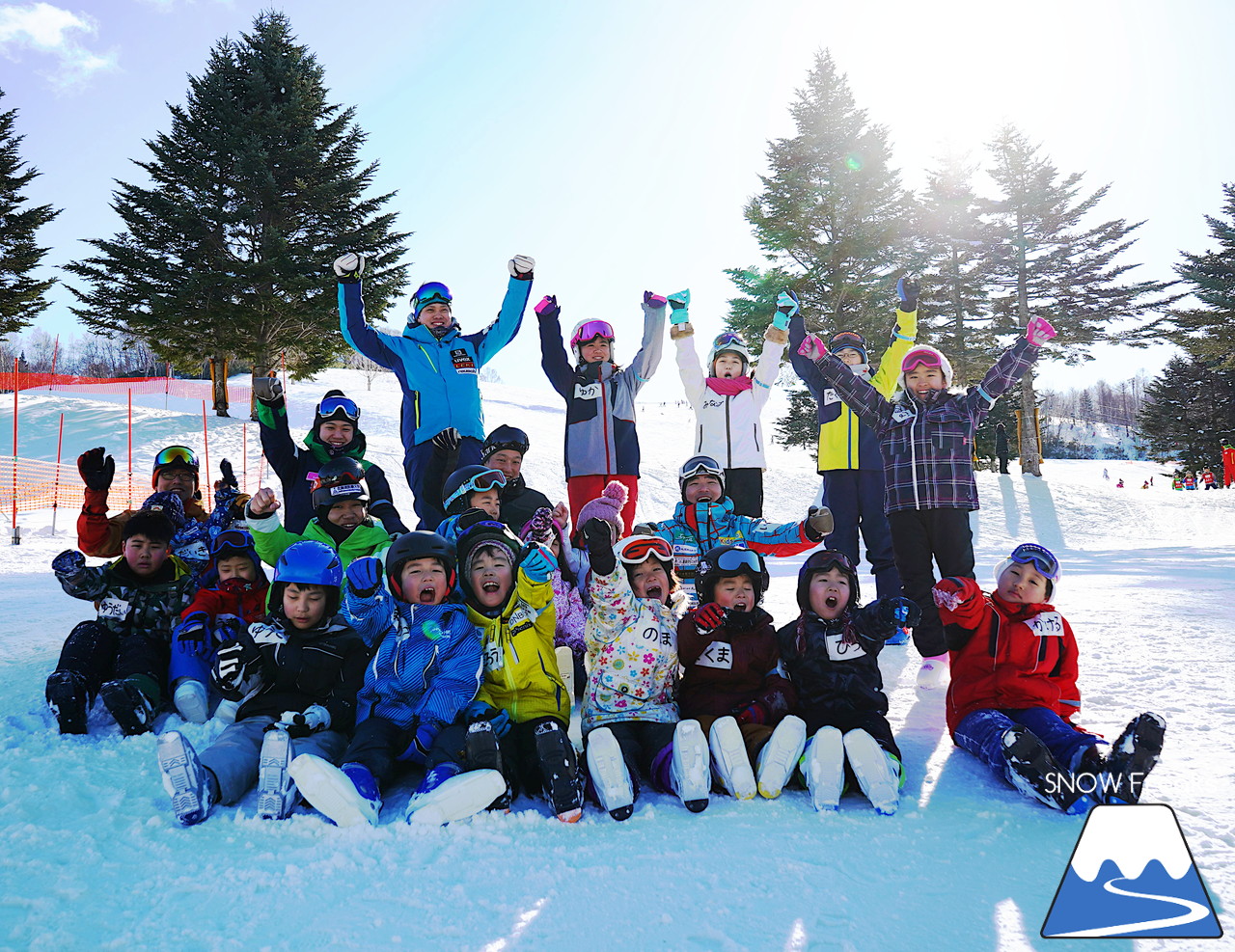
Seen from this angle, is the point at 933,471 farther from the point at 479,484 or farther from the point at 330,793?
the point at 330,793

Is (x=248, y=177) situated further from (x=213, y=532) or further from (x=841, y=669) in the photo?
(x=841, y=669)

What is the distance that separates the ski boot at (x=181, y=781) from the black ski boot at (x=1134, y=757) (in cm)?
290

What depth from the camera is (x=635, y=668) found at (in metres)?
2.93

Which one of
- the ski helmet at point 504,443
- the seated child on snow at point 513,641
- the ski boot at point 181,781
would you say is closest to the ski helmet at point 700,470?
the ski helmet at point 504,443

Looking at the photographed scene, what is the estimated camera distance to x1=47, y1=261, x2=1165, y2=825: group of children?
2.40 m

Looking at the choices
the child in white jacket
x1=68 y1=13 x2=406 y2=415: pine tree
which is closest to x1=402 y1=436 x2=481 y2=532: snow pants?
the child in white jacket

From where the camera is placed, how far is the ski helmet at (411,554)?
2.96 m

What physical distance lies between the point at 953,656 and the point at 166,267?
22.0 metres

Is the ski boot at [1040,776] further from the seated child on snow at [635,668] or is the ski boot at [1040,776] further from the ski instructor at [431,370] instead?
the ski instructor at [431,370]

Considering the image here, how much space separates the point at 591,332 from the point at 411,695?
2.94 meters

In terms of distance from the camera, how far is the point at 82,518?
4.09 meters

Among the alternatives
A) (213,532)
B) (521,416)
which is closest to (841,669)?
(213,532)

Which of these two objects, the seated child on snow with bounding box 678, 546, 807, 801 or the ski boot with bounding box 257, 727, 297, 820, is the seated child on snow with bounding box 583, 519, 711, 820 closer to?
the seated child on snow with bounding box 678, 546, 807, 801

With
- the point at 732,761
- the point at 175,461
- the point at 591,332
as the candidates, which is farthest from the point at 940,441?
the point at 175,461
